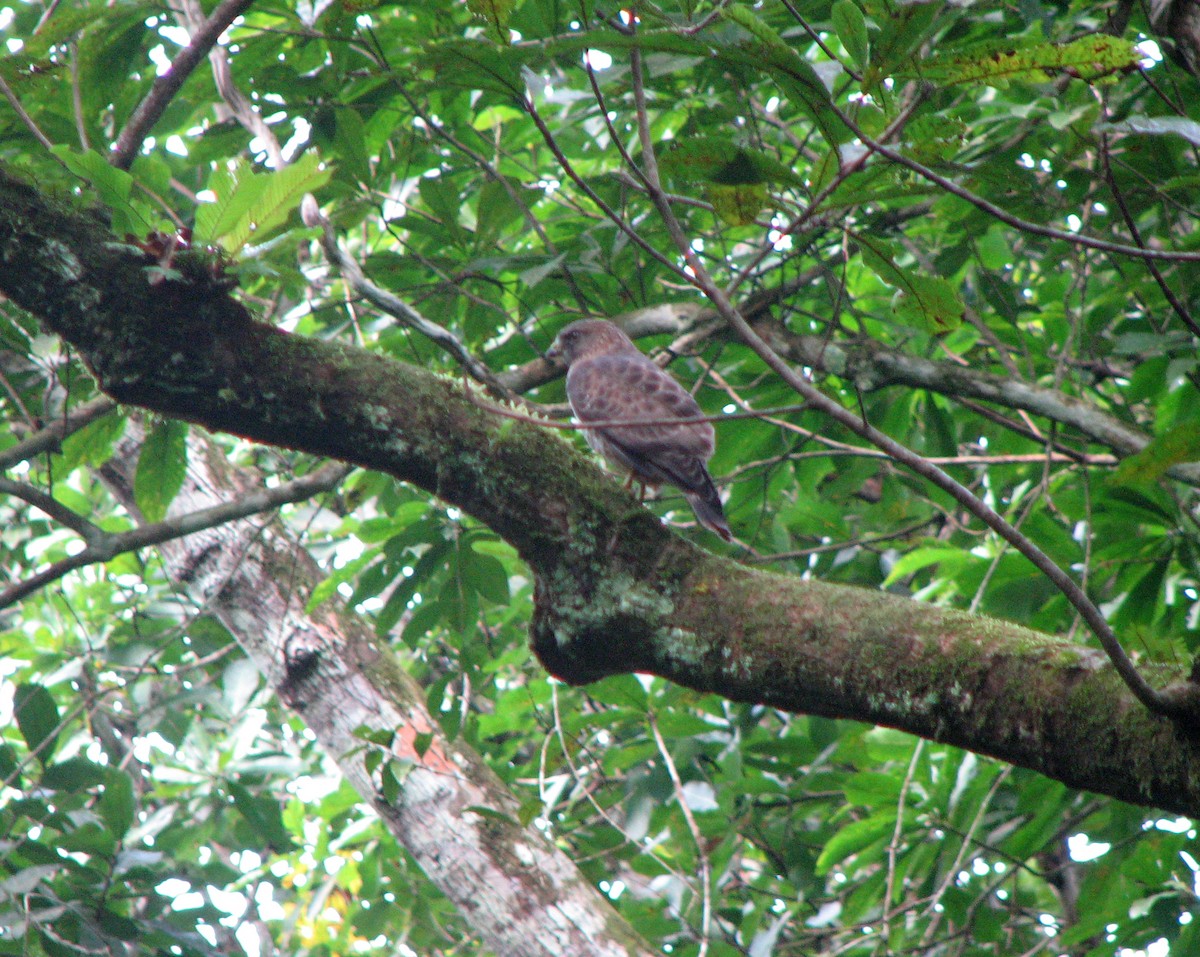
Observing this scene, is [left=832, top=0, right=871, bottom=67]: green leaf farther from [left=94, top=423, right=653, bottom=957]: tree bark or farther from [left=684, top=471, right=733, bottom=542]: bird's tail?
[left=94, top=423, right=653, bottom=957]: tree bark

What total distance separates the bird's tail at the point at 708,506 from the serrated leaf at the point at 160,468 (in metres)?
1.72

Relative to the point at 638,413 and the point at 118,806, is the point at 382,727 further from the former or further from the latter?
the point at 638,413

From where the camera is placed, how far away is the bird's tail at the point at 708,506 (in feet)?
12.4

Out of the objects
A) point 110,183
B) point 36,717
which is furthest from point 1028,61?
point 36,717

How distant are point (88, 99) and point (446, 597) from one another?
2.04 meters

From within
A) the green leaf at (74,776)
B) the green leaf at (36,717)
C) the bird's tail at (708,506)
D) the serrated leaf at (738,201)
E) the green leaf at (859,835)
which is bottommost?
the green leaf at (859,835)

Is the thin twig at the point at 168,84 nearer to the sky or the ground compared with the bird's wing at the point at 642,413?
nearer to the sky

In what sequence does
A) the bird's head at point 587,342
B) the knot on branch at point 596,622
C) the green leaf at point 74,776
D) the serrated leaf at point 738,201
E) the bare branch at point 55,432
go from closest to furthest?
the serrated leaf at point 738,201 < the knot on branch at point 596,622 < the bare branch at point 55,432 < the green leaf at point 74,776 < the bird's head at point 587,342

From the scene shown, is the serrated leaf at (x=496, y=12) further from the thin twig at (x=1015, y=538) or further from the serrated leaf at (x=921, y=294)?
the serrated leaf at (x=921, y=294)

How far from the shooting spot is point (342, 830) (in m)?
6.31

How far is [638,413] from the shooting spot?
4129 mm

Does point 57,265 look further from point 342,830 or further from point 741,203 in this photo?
point 342,830

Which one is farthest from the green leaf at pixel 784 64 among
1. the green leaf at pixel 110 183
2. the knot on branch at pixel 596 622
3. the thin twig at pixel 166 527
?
the thin twig at pixel 166 527

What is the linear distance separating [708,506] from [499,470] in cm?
133
